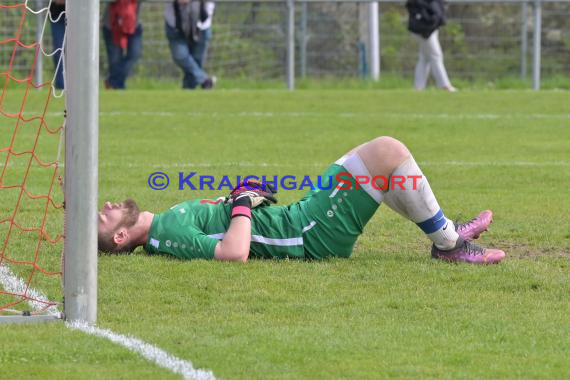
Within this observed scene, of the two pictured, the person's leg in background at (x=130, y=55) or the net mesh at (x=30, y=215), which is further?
the person's leg in background at (x=130, y=55)

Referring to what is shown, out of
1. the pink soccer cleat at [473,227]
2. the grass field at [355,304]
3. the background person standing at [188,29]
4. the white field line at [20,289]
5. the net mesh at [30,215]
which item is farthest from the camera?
the background person standing at [188,29]

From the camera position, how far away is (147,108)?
1878 centimetres

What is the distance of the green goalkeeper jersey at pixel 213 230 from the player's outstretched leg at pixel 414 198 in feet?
1.98

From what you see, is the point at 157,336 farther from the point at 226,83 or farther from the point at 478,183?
the point at 226,83

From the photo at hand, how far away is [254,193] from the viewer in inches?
327

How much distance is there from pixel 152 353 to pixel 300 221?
226 centimetres

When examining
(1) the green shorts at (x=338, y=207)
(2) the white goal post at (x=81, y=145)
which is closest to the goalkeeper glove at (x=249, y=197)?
(1) the green shorts at (x=338, y=207)

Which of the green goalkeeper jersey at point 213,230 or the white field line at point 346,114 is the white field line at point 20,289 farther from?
the white field line at point 346,114

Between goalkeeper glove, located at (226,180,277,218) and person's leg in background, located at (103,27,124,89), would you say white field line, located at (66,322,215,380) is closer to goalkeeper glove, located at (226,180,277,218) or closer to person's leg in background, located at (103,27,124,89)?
goalkeeper glove, located at (226,180,277,218)

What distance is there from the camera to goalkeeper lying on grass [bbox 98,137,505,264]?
8.09m

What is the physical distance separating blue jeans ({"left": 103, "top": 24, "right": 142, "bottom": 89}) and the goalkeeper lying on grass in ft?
44.9

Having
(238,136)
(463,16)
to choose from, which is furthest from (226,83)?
(238,136)

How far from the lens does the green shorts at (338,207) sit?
8.13m

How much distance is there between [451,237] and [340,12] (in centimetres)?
1638
